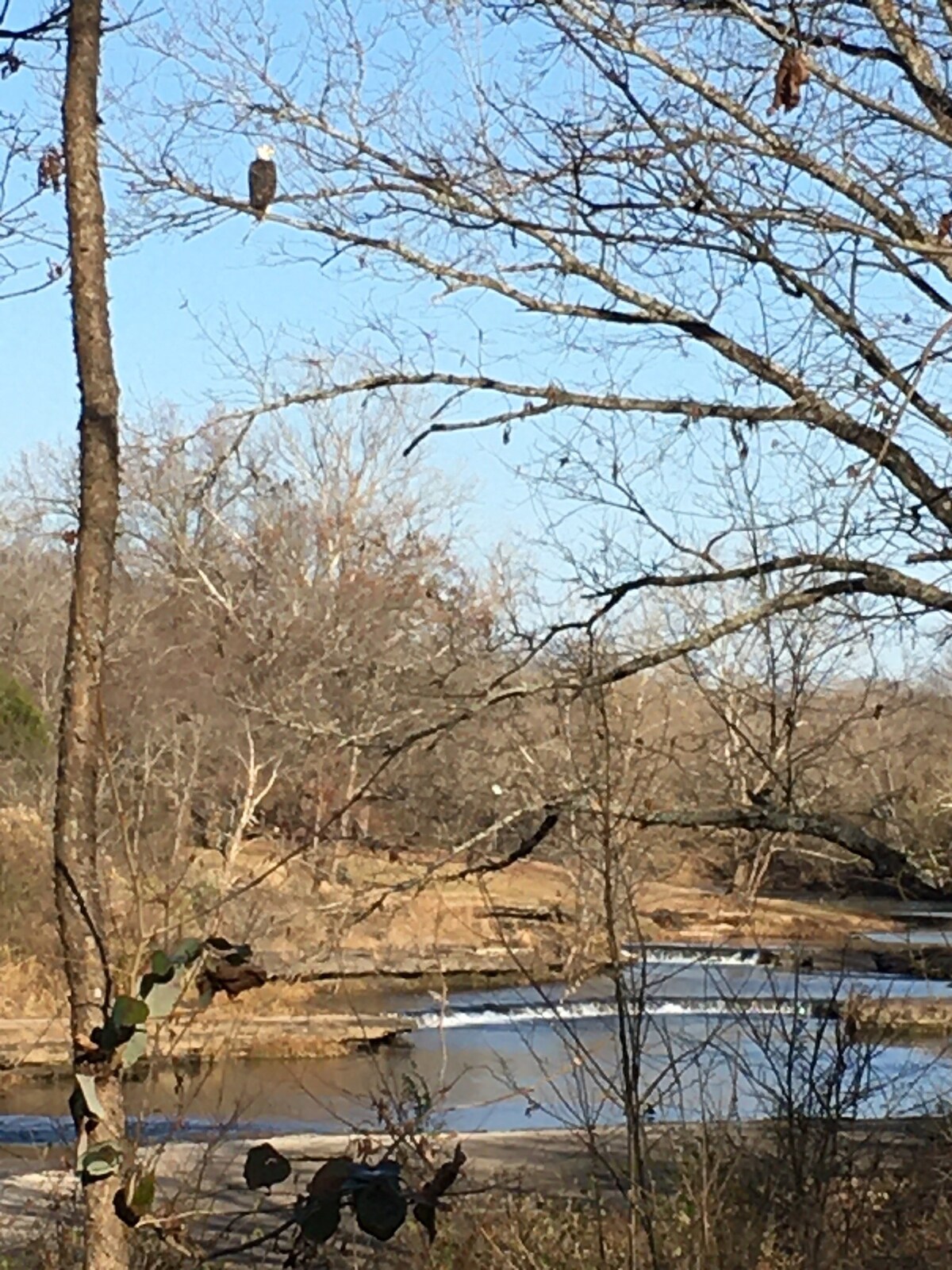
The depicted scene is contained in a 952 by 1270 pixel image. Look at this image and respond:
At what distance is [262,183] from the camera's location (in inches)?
313

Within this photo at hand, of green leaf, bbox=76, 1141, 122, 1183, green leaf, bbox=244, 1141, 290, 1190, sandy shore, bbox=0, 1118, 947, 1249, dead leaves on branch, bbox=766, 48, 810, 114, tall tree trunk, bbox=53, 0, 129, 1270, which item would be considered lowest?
sandy shore, bbox=0, 1118, 947, 1249

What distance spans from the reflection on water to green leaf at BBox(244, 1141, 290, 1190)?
0.53 metres

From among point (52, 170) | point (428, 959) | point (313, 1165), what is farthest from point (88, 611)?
point (428, 959)

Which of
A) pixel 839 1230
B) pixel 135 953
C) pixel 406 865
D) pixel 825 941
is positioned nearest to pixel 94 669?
pixel 135 953

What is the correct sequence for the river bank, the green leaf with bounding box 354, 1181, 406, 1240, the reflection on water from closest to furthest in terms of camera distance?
the green leaf with bounding box 354, 1181, 406, 1240 < the reflection on water < the river bank

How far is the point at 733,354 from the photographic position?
28.5 feet

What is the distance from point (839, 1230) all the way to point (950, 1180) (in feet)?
4.39

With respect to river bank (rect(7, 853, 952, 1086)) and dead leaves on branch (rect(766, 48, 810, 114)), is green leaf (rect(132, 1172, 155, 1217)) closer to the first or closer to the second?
river bank (rect(7, 853, 952, 1086))

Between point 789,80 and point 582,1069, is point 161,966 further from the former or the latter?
point 789,80

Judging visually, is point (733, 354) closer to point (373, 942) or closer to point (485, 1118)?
point (485, 1118)

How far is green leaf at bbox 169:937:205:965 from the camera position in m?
4.56

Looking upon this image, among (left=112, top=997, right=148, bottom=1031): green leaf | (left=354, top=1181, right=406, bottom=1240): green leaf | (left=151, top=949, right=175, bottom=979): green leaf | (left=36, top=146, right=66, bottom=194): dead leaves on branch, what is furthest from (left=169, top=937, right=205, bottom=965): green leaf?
(left=36, top=146, right=66, bottom=194): dead leaves on branch

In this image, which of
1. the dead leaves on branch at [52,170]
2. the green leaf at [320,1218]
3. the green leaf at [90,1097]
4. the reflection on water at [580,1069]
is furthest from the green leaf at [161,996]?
the dead leaves on branch at [52,170]

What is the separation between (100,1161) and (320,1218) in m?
0.65
